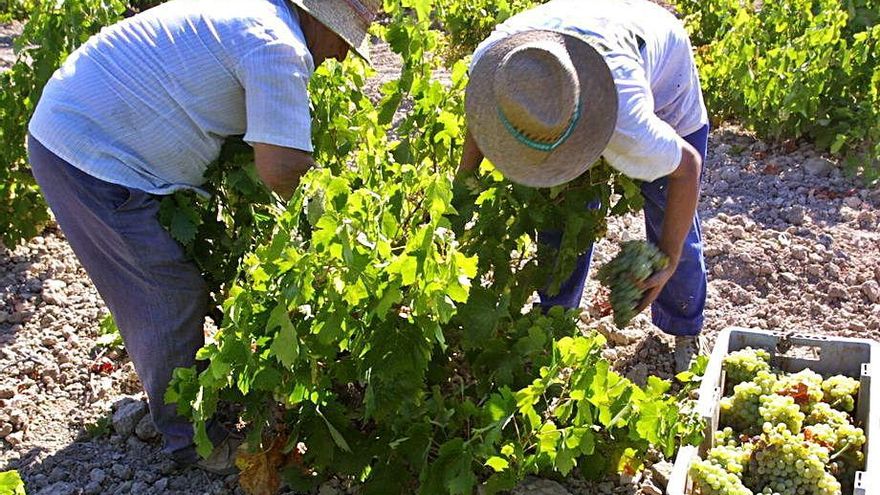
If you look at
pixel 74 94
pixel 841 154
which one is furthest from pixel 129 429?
pixel 841 154

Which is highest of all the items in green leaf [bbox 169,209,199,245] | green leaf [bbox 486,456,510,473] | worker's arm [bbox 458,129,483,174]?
worker's arm [bbox 458,129,483,174]

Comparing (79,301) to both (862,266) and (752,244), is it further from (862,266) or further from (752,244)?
(862,266)

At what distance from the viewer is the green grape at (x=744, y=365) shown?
10.0 ft

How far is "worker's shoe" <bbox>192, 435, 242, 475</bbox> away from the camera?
3133 mm

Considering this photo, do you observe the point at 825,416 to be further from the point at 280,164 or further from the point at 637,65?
the point at 280,164

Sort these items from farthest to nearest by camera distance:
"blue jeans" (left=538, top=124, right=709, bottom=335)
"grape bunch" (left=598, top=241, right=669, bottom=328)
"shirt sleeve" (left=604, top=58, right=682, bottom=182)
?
"blue jeans" (left=538, top=124, right=709, bottom=335) → "grape bunch" (left=598, top=241, right=669, bottom=328) → "shirt sleeve" (left=604, top=58, right=682, bottom=182)

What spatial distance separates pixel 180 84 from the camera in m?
2.71

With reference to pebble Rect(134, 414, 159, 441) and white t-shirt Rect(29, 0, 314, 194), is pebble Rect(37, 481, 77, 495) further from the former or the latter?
white t-shirt Rect(29, 0, 314, 194)

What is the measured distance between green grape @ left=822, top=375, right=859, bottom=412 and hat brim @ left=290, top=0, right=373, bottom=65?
67.5 inches

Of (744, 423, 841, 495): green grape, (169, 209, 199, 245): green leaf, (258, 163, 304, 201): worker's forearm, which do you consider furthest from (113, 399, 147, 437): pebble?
(744, 423, 841, 495): green grape

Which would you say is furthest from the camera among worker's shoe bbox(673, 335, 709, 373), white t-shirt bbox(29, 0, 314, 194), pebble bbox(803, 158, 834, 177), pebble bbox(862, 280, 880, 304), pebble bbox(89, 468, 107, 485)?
pebble bbox(803, 158, 834, 177)

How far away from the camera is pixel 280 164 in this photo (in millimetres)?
2637

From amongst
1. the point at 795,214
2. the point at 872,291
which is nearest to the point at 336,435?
the point at 872,291

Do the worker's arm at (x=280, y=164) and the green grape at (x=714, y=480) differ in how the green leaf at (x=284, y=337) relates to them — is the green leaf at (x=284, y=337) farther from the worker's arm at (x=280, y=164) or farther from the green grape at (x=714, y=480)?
the green grape at (x=714, y=480)
